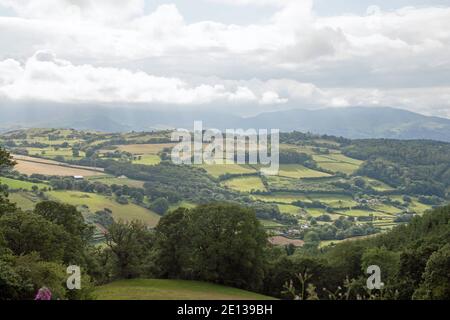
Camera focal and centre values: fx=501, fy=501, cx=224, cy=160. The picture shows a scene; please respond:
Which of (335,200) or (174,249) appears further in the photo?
(335,200)

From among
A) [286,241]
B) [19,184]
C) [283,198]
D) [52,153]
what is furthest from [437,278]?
[52,153]

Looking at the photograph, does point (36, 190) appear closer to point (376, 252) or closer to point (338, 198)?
point (376, 252)

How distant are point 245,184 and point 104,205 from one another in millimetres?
63040

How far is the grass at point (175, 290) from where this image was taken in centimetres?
3444

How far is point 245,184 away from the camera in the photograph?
165 m

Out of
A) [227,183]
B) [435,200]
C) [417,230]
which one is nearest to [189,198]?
[227,183]

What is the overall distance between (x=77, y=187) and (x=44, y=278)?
352ft

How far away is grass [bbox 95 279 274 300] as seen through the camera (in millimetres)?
34438

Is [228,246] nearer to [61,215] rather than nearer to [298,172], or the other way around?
[61,215]

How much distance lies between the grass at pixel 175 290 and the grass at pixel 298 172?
13535 centimetres

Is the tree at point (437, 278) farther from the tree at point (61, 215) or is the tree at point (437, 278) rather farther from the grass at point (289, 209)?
the grass at point (289, 209)

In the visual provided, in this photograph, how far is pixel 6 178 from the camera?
119 meters

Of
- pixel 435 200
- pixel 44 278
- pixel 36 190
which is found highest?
pixel 44 278

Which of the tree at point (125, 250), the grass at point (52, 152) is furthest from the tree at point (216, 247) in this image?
the grass at point (52, 152)
